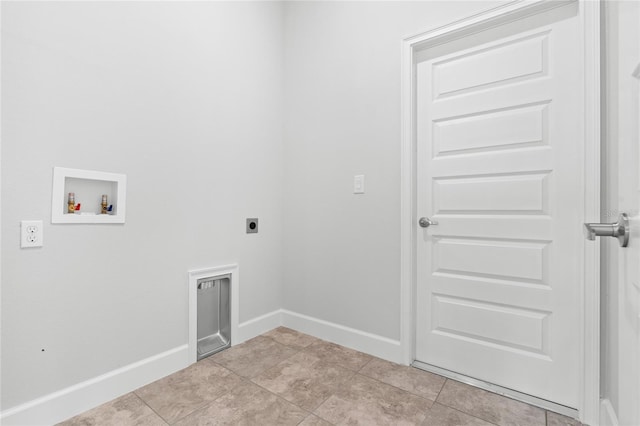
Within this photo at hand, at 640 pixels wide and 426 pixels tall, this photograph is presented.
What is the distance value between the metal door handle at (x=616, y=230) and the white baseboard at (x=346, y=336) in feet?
4.34

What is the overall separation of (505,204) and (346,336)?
1.32 metres

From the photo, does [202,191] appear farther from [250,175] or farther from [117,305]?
[117,305]

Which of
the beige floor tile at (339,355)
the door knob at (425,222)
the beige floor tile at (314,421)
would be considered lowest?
the beige floor tile at (314,421)

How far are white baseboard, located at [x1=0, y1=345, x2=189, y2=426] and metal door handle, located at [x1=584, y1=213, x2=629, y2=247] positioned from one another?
79.3 inches

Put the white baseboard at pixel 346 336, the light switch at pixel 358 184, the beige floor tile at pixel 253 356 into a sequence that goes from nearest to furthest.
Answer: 1. the beige floor tile at pixel 253 356
2. the white baseboard at pixel 346 336
3. the light switch at pixel 358 184

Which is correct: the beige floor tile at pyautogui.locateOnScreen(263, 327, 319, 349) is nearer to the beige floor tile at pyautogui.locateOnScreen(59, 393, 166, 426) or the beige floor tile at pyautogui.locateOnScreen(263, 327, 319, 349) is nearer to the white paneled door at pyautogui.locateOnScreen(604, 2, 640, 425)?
the beige floor tile at pyautogui.locateOnScreen(59, 393, 166, 426)

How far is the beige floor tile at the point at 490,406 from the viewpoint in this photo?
135 cm

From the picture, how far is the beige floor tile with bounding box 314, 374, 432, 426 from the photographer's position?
4.47 ft

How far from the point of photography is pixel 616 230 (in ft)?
2.58

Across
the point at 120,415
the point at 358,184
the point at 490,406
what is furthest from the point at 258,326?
the point at 490,406

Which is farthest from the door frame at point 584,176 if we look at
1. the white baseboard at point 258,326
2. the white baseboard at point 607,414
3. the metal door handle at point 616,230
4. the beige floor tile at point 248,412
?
the white baseboard at point 258,326

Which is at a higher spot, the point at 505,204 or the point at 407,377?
the point at 505,204

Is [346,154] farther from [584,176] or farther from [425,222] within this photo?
[584,176]

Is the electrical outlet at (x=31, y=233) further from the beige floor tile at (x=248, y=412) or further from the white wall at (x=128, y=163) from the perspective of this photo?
the beige floor tile at (x=248, y=412)
